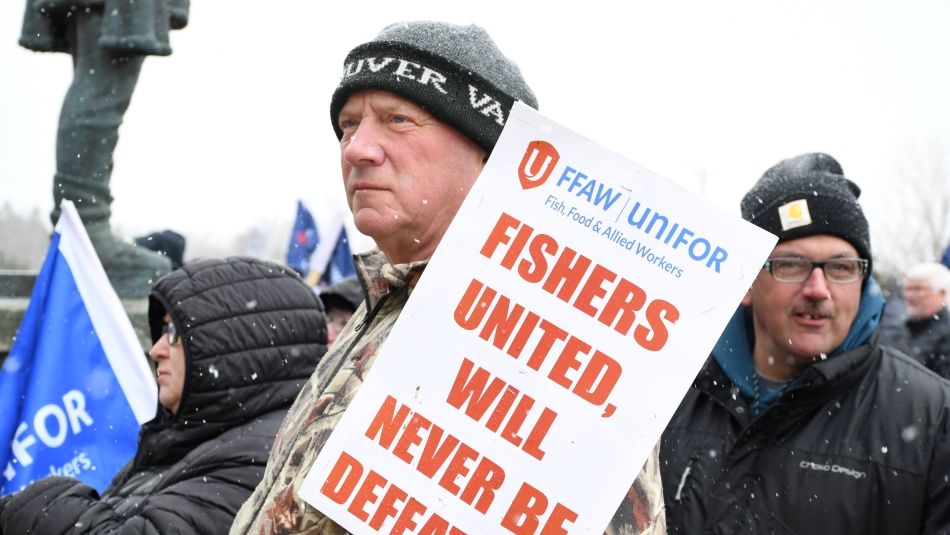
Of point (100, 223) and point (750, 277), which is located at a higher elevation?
point (750, 277)

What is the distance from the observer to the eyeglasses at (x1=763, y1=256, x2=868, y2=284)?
2.82 m

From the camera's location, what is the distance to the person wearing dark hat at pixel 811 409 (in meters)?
2.50

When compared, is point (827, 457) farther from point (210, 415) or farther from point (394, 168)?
point (210, 415)

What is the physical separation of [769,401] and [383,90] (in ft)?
4.95

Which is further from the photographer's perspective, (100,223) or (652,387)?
(100,223)

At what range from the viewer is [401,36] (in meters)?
1.93

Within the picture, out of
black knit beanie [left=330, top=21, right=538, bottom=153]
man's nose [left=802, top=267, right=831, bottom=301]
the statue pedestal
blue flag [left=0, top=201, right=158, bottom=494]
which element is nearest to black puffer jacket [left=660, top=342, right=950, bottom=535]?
man's nose [left=802, top=267, right=831, bottom=301]

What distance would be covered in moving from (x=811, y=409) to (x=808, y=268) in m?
0.40

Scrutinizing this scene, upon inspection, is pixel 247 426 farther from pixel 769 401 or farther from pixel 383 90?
pixel 769 401

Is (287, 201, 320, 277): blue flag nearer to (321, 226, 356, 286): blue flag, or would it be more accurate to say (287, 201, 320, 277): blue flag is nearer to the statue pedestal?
(321, 226, 356, 286): blue flag

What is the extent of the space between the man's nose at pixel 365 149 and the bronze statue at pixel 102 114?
4.17 m

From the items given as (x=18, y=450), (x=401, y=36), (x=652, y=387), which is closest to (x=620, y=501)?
(x=652, y=387)

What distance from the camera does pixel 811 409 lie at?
2689 millimetres

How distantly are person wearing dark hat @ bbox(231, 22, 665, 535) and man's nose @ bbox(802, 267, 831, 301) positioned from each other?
1195mm
